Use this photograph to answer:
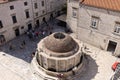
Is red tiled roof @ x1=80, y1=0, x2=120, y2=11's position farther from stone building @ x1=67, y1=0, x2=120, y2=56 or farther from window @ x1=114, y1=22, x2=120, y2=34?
window @ x1=114, y1=22, x2=120, y2=34

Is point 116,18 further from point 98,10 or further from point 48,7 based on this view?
point 48,7

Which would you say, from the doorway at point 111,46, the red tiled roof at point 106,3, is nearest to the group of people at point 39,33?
the red tiled roof at point 106,3

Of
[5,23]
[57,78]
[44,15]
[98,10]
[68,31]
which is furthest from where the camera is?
[44,15]

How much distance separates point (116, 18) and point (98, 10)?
3270 mm

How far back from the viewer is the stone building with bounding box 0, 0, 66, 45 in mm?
28266

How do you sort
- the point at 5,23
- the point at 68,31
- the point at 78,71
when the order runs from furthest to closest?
the point at 68,31 → the point at 5,23 → the point at 78,71

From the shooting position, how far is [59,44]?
68.7ft

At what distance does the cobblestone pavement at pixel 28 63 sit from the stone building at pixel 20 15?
2.72 m

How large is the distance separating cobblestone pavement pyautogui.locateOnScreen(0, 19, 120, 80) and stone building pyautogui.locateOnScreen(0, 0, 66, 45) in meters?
2.72

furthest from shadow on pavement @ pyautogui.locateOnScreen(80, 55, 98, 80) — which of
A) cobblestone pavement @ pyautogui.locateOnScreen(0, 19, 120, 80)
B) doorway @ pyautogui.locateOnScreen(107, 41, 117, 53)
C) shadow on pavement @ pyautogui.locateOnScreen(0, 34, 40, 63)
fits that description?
shadow on pavement @ pyautogui.locateOnScreen(0, 34, 40, 63)

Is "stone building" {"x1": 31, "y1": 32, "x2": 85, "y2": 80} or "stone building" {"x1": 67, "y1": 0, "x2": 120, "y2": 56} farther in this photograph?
"stone building" {"x1": 67, "y1": 0, "x2": 120, "y2": 56}

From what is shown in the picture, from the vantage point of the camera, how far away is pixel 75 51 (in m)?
21.8

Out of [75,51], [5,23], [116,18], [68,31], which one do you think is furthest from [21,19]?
[116,18]

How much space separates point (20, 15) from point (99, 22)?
16.2 metres
